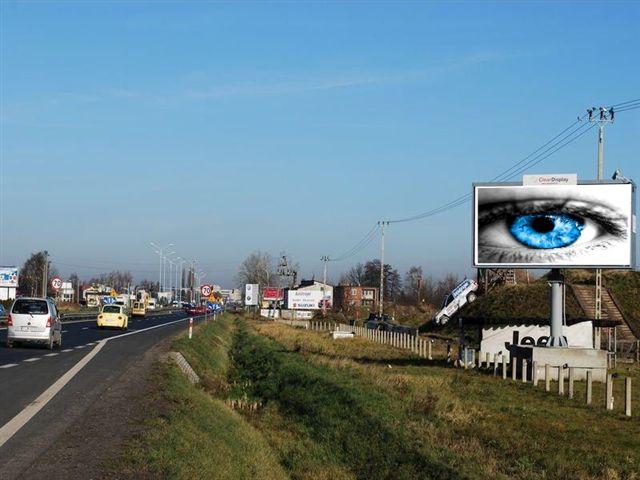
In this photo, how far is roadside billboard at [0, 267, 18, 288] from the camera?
111 metres

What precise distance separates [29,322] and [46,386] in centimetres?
1339

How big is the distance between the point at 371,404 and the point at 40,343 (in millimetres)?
16534

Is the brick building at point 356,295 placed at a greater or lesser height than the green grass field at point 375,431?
greater

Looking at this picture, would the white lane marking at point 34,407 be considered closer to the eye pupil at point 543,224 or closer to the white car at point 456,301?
the eye pupil at point 543,224

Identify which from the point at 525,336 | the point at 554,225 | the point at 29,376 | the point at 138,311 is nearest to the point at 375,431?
the point at 29,376

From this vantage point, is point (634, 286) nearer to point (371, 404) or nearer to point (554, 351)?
point (554, 351)

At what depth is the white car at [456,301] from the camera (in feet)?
270

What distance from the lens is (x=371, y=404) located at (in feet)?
67.8

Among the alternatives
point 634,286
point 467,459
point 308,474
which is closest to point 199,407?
point 308,474

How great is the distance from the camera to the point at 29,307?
32125 mm

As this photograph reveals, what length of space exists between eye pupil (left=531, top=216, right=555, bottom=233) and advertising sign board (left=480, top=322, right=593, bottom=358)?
837cm

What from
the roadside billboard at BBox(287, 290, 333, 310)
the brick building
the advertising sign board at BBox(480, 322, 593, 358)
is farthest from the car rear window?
the brick building

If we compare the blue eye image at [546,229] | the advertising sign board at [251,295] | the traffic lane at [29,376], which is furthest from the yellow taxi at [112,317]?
the advertising sign board at [251,295]

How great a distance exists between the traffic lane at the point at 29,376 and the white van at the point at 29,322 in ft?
3.07
